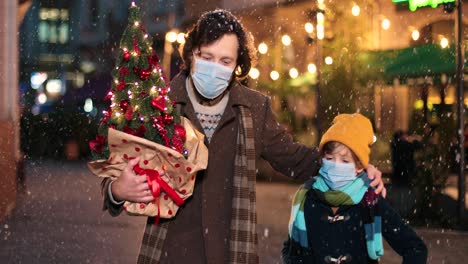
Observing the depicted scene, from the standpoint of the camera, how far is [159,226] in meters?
3.11

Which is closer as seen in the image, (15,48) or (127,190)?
(127,190)

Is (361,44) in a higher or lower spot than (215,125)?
higher

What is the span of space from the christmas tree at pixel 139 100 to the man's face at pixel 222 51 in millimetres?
295

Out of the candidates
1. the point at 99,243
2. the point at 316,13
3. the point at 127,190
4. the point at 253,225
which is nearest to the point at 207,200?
the point at 253,225

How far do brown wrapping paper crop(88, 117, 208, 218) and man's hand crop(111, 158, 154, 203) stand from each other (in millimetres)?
44

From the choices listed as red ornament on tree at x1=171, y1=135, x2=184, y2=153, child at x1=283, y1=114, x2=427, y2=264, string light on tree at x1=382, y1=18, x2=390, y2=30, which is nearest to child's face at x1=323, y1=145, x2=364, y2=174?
child at x1=283, y1=114, x2=427, y2=264

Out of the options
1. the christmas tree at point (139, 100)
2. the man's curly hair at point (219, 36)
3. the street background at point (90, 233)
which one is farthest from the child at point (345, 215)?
the street background at point (90, 233)

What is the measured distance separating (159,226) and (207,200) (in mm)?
221

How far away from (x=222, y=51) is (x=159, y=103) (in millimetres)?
463

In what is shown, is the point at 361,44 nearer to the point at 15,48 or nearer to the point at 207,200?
the point at 15,48

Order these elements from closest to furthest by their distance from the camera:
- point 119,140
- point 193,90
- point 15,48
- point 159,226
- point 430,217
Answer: point 119,140
point 159,226
point 193,90
point 430,217
point 15,48

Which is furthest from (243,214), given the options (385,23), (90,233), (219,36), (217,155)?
(385,23)

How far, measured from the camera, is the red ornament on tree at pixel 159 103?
2.88 metres

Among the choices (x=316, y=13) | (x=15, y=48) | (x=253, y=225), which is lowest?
(x=253, y=225)
